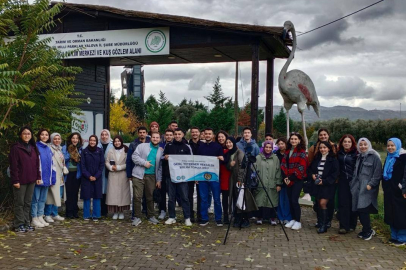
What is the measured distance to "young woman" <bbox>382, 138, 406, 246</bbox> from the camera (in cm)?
701

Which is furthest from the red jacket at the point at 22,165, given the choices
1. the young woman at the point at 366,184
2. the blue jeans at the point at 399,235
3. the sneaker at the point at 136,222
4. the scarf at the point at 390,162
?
the blue jeans at the point at 399,235

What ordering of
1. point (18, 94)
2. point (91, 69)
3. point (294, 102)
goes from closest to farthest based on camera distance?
point (18, 94)
point (294, 102)
point (91, 69)

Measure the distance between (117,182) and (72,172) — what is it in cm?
103

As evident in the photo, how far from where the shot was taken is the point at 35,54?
901 centimetres

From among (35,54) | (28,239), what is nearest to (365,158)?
(28,239)

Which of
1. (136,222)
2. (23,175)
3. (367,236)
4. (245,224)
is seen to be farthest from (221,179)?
(23,175)

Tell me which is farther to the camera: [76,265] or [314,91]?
[314,91]

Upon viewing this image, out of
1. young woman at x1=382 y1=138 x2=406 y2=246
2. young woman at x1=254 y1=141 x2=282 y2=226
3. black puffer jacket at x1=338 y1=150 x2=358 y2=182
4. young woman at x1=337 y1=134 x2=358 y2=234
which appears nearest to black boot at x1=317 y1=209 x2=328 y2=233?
young woman at x1=337 y1=134 x2=358 y2=234

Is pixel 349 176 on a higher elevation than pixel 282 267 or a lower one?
higher

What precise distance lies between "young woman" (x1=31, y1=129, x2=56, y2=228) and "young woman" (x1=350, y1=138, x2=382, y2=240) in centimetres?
599

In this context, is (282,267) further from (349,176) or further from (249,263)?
(349,176)

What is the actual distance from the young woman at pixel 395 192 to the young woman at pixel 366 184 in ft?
0.61

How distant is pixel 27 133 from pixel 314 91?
344 inches

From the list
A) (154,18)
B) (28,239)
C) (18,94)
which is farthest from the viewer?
(154,18)
